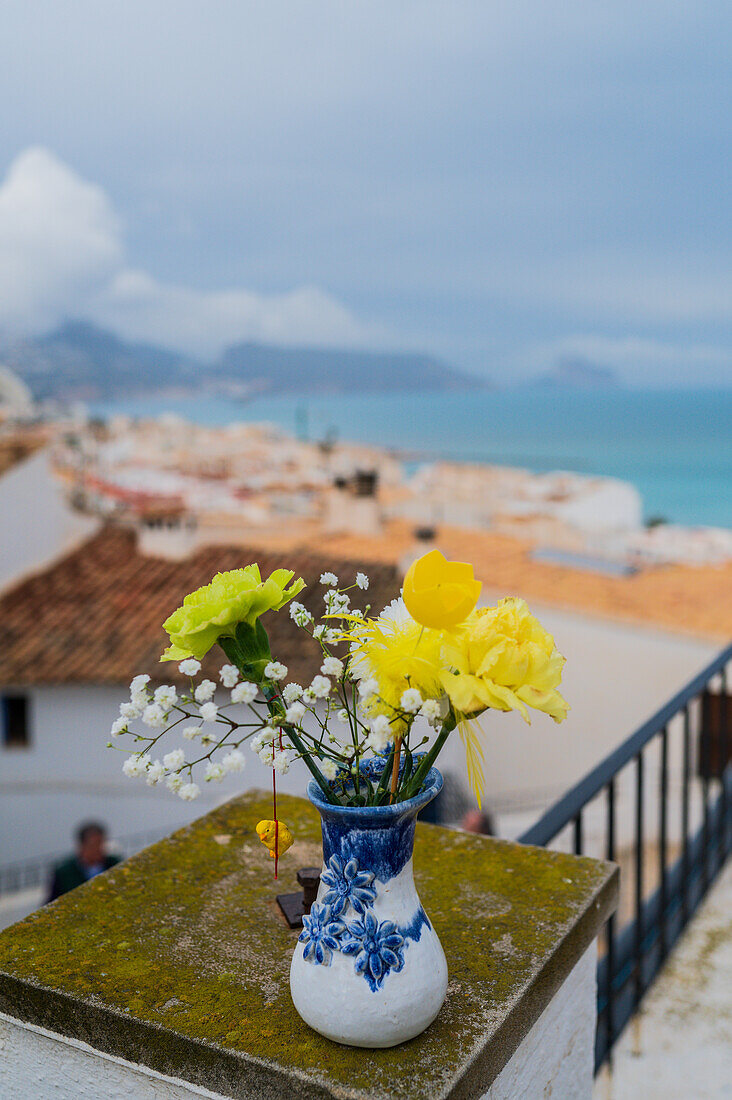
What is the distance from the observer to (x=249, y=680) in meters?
0.93

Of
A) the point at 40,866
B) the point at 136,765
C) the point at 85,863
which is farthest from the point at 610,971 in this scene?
the point at 40,866

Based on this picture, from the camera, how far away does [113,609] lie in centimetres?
1767

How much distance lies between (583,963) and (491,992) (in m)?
0.30

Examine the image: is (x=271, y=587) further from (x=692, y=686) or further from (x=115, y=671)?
(x=115, y=671)

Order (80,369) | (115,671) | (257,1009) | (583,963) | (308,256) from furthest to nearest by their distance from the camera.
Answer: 1. (308,256)
2. (80,369)
3. (115,671)
4. (583,963)
5. (257,1009)

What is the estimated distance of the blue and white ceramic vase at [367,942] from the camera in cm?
94

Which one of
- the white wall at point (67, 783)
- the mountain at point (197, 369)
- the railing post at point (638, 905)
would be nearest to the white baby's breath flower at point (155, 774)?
the railing post at point (638, 905)

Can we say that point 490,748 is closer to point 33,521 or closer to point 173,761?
point 33,521

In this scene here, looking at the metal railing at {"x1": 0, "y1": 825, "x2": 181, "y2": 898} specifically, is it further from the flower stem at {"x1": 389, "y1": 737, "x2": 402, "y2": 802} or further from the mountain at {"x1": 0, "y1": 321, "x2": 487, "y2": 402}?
the mountain at {"x1": 0, "y1": 321, "x2": 487, "y2": 402}

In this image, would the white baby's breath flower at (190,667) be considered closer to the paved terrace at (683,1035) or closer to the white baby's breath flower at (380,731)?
the white baby's breath flower at (380,731)

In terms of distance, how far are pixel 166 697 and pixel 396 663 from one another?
0.21 metres

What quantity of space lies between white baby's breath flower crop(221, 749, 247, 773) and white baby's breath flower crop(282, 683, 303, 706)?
2.9 inches

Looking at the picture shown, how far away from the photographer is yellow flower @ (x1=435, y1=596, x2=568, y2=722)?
86cm

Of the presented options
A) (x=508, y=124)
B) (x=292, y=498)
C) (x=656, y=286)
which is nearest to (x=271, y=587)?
(x=292, y=498)
